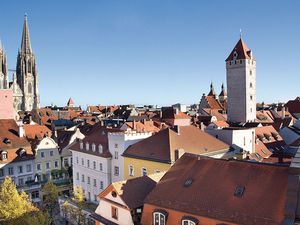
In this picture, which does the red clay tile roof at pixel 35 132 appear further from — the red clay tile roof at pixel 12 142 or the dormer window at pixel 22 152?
the dormer window at pixel 22 152

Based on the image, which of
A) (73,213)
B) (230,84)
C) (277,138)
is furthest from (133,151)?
(230,84)

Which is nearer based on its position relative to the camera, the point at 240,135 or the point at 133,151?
the point at 133,151

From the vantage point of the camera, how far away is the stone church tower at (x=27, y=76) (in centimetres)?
15625

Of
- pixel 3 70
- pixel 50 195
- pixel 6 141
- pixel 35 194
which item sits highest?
pixel 3 70

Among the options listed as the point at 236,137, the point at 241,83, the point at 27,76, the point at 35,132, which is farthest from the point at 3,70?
the point at 236,137

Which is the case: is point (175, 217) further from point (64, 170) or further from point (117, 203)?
point (64, 170)

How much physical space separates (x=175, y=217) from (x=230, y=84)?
7556 cm

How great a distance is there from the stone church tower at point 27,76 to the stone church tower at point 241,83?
98.1 metres

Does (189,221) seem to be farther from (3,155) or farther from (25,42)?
(25,42)

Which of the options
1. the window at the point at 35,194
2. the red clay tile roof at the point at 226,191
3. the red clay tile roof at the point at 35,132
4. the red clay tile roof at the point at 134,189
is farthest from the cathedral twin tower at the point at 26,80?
the red clay tile roof at the point at 226,191

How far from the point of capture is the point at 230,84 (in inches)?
3789

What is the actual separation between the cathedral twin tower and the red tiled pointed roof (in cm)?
9930

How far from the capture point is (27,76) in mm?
159000

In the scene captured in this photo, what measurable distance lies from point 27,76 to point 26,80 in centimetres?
219
